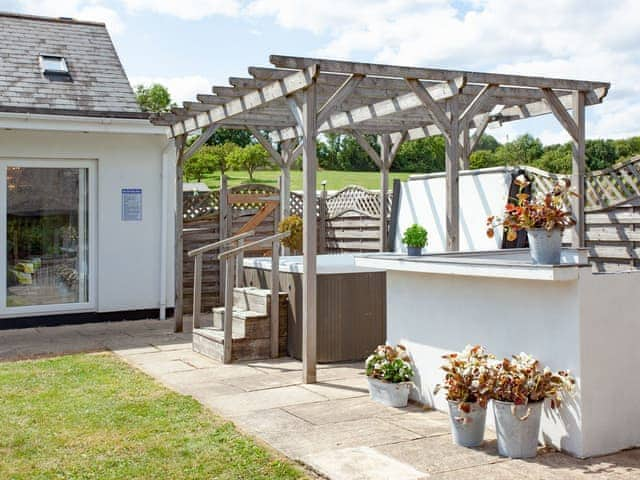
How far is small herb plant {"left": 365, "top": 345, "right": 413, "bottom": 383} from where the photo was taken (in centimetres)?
540

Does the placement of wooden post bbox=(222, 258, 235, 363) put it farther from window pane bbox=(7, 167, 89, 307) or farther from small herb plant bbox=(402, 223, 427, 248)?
window pane bbox=(7, 167, 89, 307)

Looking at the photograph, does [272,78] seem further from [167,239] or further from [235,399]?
[167,239]

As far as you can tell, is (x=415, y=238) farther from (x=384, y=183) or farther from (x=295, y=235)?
(x=384, y=183)

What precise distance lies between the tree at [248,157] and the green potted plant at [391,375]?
91.0 ft

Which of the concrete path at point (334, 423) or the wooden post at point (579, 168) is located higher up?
the wooden post at point (579, 168)

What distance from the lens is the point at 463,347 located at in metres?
4.98

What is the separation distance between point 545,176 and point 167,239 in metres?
5.05

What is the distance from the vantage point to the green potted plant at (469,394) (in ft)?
14.3

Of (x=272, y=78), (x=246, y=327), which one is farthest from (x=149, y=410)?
(x=272, y=78)

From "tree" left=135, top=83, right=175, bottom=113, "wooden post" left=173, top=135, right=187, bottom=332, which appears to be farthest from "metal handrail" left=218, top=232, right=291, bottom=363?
"tree" left=135, top=83, right=175, bottom=113

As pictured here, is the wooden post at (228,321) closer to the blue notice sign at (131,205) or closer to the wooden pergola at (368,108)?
the wooden pergola at (368,108)

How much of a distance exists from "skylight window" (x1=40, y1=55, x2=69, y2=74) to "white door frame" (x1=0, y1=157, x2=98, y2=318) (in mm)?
1486

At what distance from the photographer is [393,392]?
5.37 m

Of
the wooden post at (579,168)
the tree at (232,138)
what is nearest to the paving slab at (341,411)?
the wooden post at (579,168)
